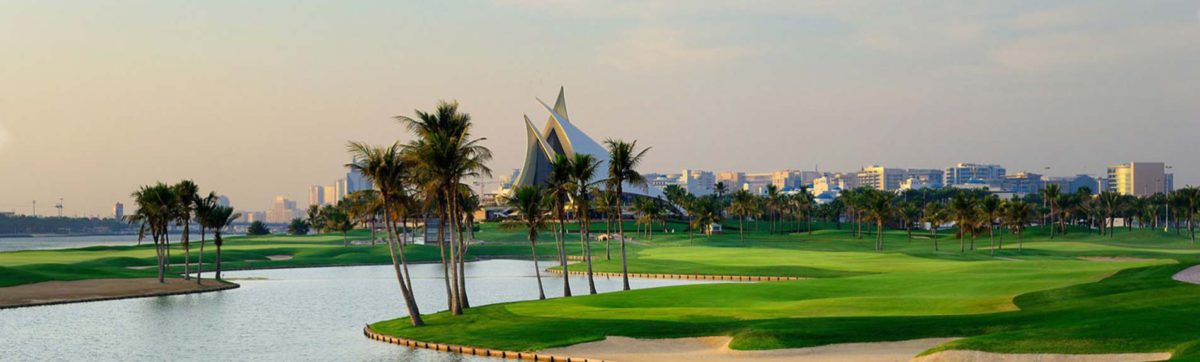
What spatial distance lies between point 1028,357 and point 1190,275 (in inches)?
1010

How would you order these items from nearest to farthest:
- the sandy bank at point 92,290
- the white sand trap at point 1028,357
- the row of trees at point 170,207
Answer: the white sand trap at point 1028,357
the sandy bank at point 92,290
the row of trees at point 170,207

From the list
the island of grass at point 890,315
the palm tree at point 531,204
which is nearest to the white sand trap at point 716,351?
the island of grass at point 890,315

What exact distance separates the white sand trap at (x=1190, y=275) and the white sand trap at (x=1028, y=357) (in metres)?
20.7

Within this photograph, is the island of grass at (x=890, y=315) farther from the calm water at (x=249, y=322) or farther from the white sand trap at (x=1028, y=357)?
the calm water at (x=249, y=322)

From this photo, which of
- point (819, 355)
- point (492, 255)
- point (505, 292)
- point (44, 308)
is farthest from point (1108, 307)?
point (492, 255)

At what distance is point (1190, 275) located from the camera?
53.3m

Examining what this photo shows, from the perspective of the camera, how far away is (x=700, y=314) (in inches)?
1909

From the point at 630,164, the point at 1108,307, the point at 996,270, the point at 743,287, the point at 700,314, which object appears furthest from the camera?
the point at 996,270

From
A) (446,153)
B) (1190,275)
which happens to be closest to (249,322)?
(446,153)

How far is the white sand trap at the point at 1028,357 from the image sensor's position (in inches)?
1248

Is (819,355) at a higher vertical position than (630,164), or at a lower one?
lower

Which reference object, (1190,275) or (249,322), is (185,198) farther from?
(1190,275)

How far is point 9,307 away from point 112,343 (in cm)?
2434

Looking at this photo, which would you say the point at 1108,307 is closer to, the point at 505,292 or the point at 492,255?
the point at 505,292
